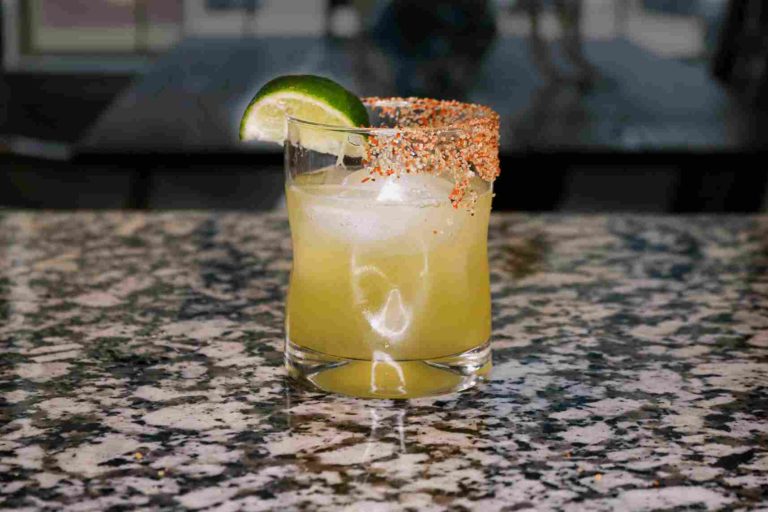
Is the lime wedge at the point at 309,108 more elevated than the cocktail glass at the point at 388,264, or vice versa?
the lime wedge at the point at 309,108

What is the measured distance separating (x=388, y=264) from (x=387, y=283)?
13mm

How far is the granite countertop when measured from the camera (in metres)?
0.61

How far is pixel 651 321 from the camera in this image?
93 cm

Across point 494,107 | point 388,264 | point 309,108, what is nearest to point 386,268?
point 388,264

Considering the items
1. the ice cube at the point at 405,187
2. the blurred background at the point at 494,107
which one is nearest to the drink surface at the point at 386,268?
the ice cube at the point at 405,187

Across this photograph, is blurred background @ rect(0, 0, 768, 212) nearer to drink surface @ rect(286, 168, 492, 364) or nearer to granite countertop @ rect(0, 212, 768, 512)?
granite countertop @ rect(0, 212, 768, 512)

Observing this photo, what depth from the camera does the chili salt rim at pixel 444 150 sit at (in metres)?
0.70

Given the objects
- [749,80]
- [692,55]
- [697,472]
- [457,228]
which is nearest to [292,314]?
[457,228]

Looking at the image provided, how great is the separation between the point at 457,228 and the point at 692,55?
4.24 m

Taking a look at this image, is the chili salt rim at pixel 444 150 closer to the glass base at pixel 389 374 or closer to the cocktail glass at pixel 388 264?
the cocktail glass at pixel 388 264

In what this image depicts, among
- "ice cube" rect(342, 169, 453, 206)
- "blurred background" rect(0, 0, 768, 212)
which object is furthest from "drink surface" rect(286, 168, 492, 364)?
"blurred background" rect(0, 0, 768, 212)

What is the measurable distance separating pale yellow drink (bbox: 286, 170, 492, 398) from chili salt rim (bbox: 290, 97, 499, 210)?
11 millimetres

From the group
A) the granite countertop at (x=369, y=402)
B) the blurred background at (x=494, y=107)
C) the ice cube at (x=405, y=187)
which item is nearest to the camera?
Answer: the granite countertop at (x=369, y=402)

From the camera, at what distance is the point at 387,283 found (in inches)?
29.3
